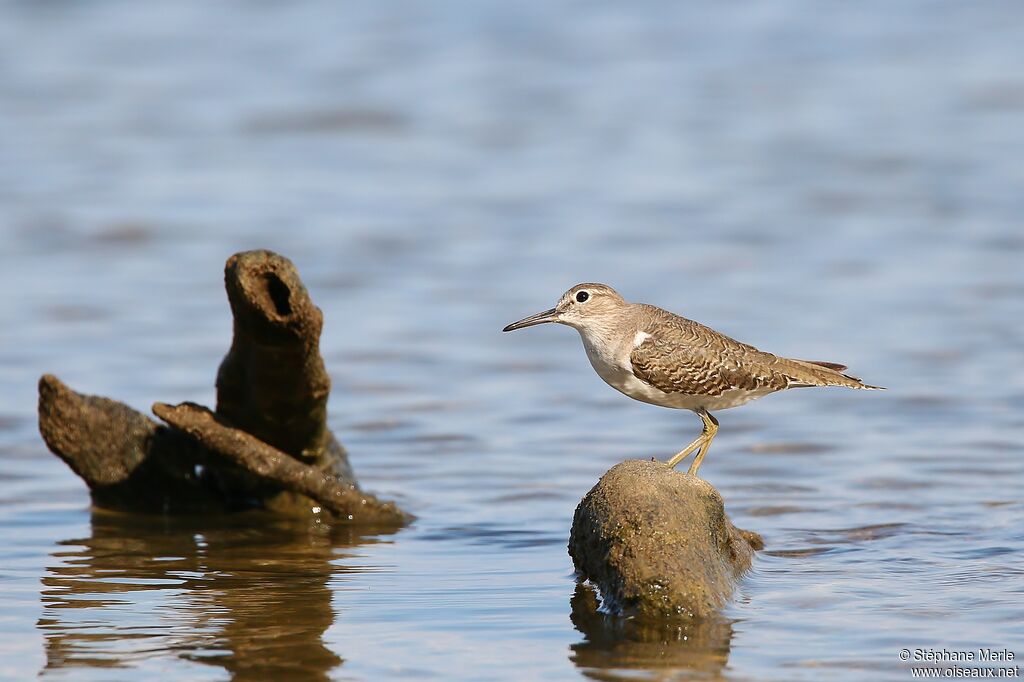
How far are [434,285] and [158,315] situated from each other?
2377 millimetres

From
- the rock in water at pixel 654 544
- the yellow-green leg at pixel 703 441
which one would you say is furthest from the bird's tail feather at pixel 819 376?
the rock in water at pixel 654 544

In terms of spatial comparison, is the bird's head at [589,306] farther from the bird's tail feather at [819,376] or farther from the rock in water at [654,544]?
the rock in water at [654,544]

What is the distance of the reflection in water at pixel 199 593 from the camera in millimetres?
5789

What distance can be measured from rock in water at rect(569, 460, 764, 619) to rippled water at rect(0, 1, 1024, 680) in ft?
0.47

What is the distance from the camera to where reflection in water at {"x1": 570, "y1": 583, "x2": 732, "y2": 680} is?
18.0 ft

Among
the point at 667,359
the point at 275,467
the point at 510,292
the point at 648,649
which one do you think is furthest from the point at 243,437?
the point at 510,292

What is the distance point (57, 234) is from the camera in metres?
14.6

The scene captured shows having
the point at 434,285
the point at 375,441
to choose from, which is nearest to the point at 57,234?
the point at 434,285

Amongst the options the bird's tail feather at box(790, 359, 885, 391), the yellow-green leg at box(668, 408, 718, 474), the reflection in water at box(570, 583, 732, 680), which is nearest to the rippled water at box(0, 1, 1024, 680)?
the reflection in water at box(570, 583, 732, 680)

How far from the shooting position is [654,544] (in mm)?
5926

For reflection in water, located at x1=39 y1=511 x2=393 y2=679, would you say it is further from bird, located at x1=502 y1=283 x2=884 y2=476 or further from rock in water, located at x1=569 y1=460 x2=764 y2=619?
bird, located at x1=502 y1=283 x2=884 y2=476

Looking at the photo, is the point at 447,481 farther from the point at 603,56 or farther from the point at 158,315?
the point at 603,56

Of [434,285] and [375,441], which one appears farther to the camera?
[434,285]

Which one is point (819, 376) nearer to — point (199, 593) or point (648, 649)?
point (648, 649)
